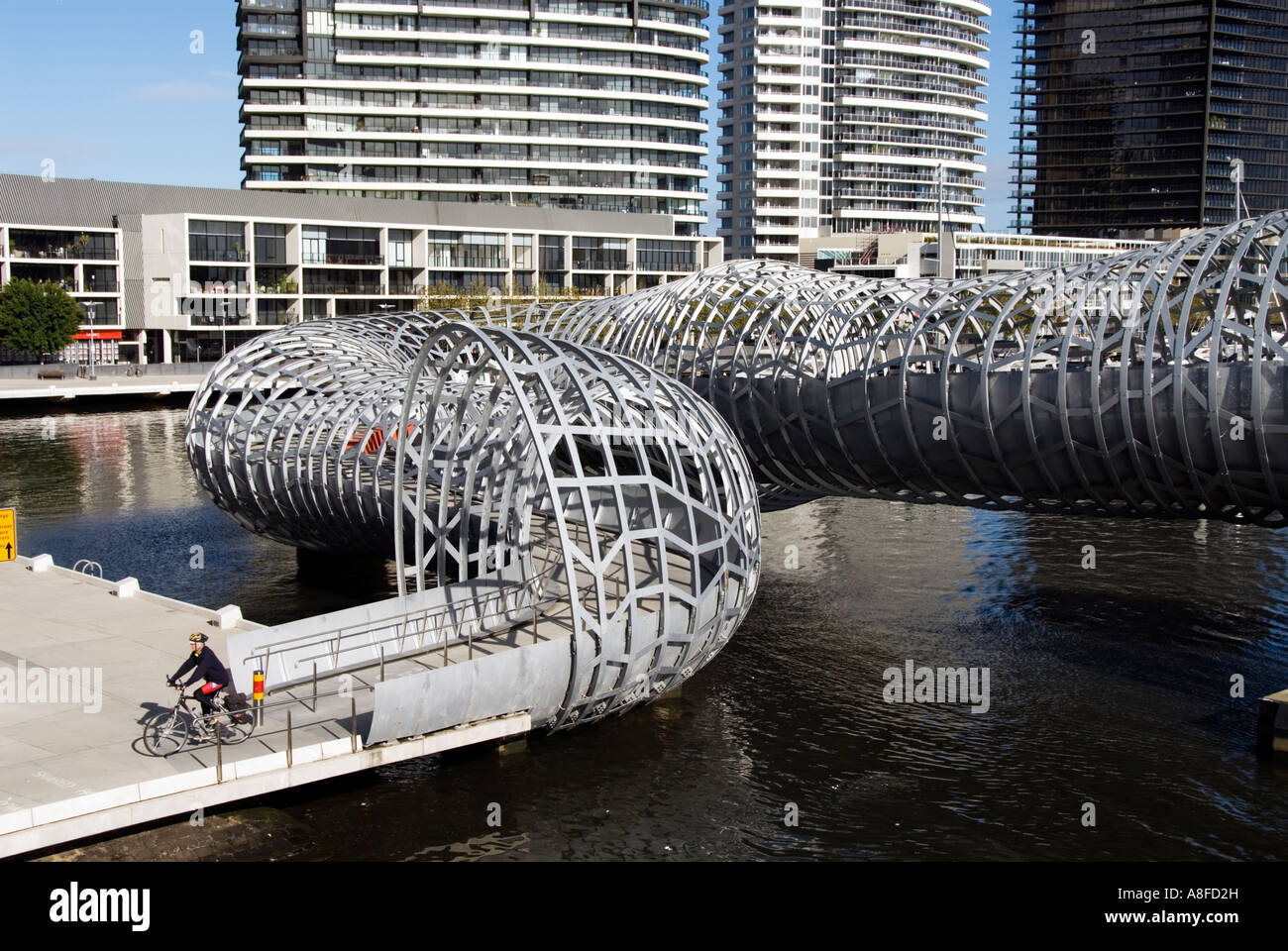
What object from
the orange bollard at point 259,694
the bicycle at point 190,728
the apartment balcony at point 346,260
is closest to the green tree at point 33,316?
the apartment balcony at point 346,260

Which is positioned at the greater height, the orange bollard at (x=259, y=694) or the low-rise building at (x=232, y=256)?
the low-rise building at (x=232, y=256)

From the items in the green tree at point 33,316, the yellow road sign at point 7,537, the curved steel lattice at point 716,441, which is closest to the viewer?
the curved steel lattice at point 716,441

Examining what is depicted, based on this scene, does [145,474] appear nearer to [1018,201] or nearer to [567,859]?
[567,859]

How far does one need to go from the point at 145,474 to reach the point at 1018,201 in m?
156

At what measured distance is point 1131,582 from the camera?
3747 cm

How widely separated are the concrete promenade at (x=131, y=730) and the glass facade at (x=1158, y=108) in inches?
6528

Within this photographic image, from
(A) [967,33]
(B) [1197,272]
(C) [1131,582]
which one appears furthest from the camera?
(A) [967,33]

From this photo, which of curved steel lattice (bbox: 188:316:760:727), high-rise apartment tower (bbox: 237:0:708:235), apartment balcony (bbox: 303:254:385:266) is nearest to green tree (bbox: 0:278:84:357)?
apartment balcony (bbox: 303:254:385:266)

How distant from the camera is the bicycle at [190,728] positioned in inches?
784

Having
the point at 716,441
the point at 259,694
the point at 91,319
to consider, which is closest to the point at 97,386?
the point at 91,319

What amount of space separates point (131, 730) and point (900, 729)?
44.5 ft

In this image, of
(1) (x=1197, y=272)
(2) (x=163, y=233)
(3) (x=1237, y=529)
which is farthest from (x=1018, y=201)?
(1) (x=1197, y=272)

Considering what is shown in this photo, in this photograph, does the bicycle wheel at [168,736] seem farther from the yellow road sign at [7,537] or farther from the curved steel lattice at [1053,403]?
the yellow road sign at [7,537]

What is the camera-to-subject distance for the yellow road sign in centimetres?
3497
